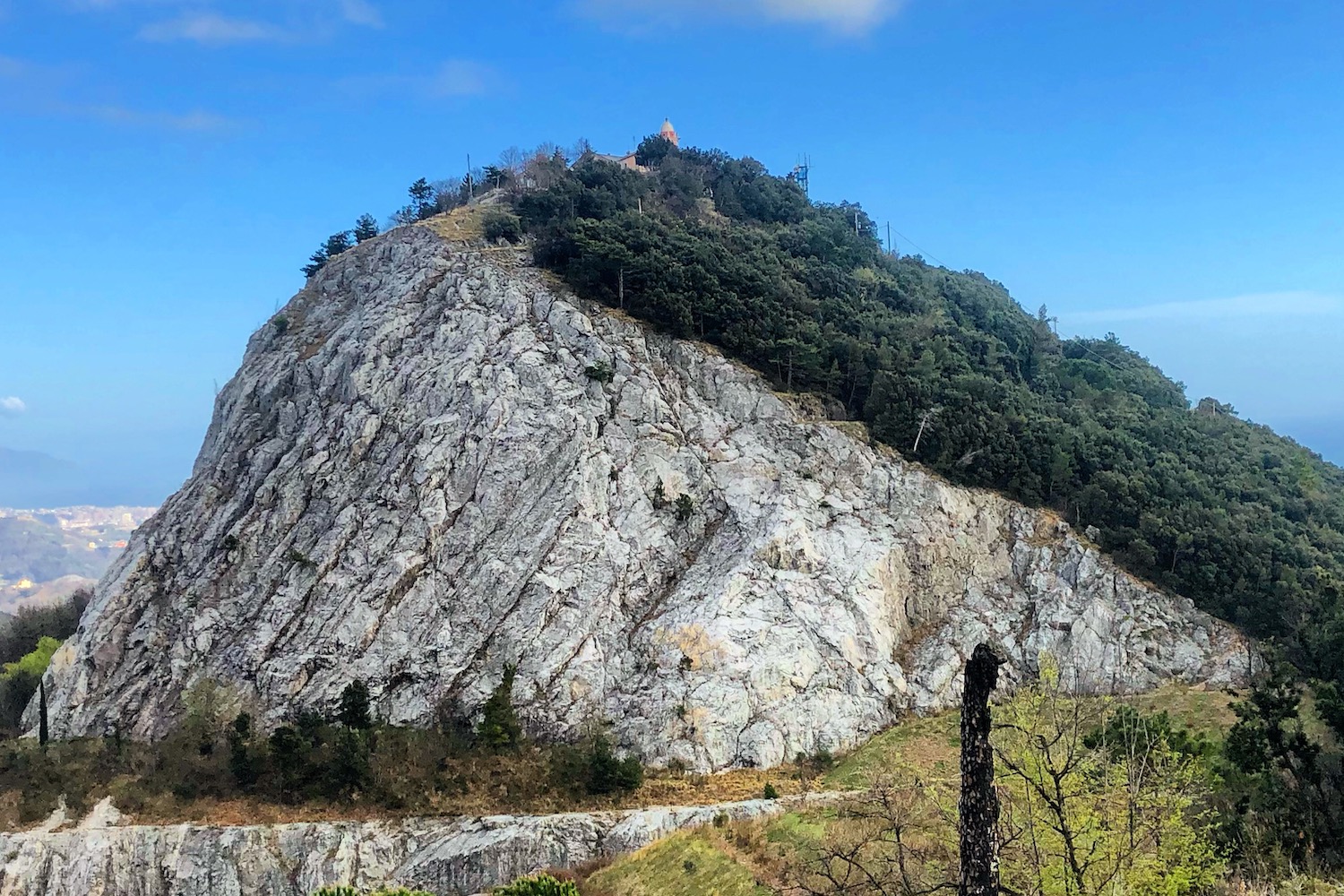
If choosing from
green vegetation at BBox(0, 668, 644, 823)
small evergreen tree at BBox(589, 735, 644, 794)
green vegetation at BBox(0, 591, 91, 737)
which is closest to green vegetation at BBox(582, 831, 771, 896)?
small evergreen tree at BBox(589, 735, 644, 794)

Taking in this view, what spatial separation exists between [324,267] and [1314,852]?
60142mm

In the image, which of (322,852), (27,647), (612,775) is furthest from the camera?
(27,647)

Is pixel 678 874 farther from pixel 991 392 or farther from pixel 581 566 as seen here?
pixel 991 392

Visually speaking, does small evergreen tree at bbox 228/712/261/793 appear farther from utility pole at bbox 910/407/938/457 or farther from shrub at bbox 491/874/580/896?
utility pole at bbox 910/407/938/457

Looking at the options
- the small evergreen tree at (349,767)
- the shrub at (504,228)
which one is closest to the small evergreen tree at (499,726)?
the small evergreen tree at (349,767)

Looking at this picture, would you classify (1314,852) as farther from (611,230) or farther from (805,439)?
(611,230)

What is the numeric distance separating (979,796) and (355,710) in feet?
89.6

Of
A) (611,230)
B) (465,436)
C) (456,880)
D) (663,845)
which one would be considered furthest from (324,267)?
(663,845)

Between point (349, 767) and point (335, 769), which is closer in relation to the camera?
point (349, 767)

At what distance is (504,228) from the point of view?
5412 cm

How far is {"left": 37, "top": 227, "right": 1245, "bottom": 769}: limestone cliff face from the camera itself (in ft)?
109

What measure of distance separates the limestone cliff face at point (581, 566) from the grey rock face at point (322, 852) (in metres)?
4.01

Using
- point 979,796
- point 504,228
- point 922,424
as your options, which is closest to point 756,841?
point 979,796

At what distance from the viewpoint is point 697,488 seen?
40094 millimetres
